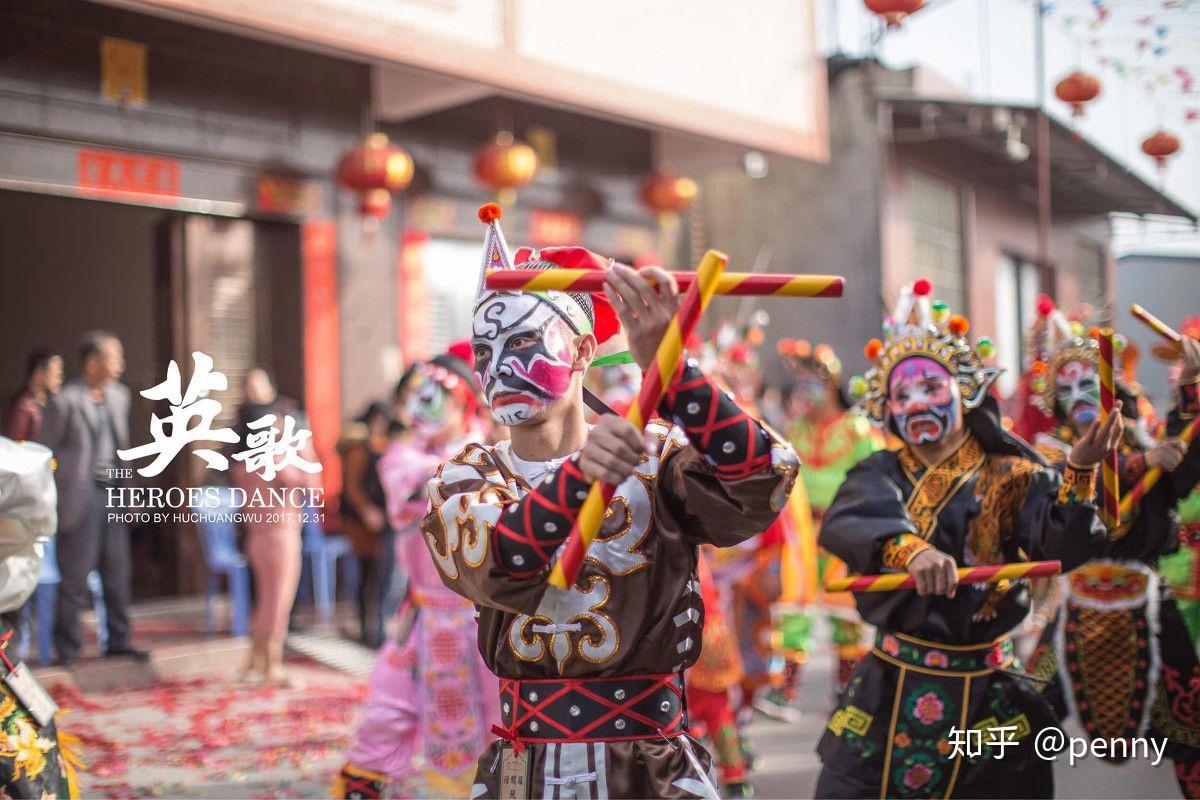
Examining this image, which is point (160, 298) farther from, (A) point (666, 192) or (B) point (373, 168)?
(A) point (666, 192)

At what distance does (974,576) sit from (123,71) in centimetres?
652

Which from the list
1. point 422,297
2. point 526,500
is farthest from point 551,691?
point 422,297

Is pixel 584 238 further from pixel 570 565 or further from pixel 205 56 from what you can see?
pixel 570 565

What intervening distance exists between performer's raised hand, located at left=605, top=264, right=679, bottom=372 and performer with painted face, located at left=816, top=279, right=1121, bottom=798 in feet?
5.13

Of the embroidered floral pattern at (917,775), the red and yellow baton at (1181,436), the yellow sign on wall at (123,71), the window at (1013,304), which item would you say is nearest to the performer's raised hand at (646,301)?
the embroidered floral pattern at (917,775)

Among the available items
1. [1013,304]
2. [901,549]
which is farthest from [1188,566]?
[1013,304]

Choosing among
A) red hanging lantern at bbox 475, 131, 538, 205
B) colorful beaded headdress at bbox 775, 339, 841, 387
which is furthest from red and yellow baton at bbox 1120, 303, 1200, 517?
red hanging lantern at bbox 475, 131, 538, 205

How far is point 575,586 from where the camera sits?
2521 mm

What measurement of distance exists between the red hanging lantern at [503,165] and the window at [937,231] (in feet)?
16.6

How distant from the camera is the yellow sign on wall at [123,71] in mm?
7590

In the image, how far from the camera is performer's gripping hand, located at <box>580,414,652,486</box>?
2.14 metres

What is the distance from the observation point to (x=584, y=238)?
11125 millimetres

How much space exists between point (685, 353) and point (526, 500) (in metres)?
0.40

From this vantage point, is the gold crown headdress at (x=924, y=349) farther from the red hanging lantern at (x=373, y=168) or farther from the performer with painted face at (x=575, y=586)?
the red hanging lantern at (x=373, y=168)
